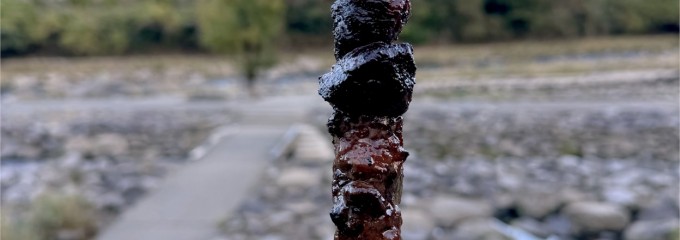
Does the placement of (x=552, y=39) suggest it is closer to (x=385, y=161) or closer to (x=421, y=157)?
(x=421, y=157)

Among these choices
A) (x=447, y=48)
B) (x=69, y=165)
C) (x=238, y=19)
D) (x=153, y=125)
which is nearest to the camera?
(x=69, y=165)

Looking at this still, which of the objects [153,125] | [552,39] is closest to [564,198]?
[153,125]

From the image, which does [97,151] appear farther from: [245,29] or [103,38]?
[103,38]

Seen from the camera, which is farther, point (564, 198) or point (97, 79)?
point (97, 79)

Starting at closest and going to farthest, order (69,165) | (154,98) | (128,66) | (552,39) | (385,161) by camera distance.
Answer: (385,161)
(69,165)
(154,98)
(128,66)
(552,39)

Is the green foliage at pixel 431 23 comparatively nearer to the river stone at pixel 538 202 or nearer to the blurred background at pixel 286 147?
the blurred background at pixel 286 147

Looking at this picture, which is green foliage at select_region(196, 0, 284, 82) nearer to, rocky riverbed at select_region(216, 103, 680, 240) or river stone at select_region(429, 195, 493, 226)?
rocky riverbed at select_region(216, 103, 680, 240)

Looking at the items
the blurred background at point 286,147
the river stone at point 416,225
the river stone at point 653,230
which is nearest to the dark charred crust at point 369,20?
the blurred background at point 286,147
